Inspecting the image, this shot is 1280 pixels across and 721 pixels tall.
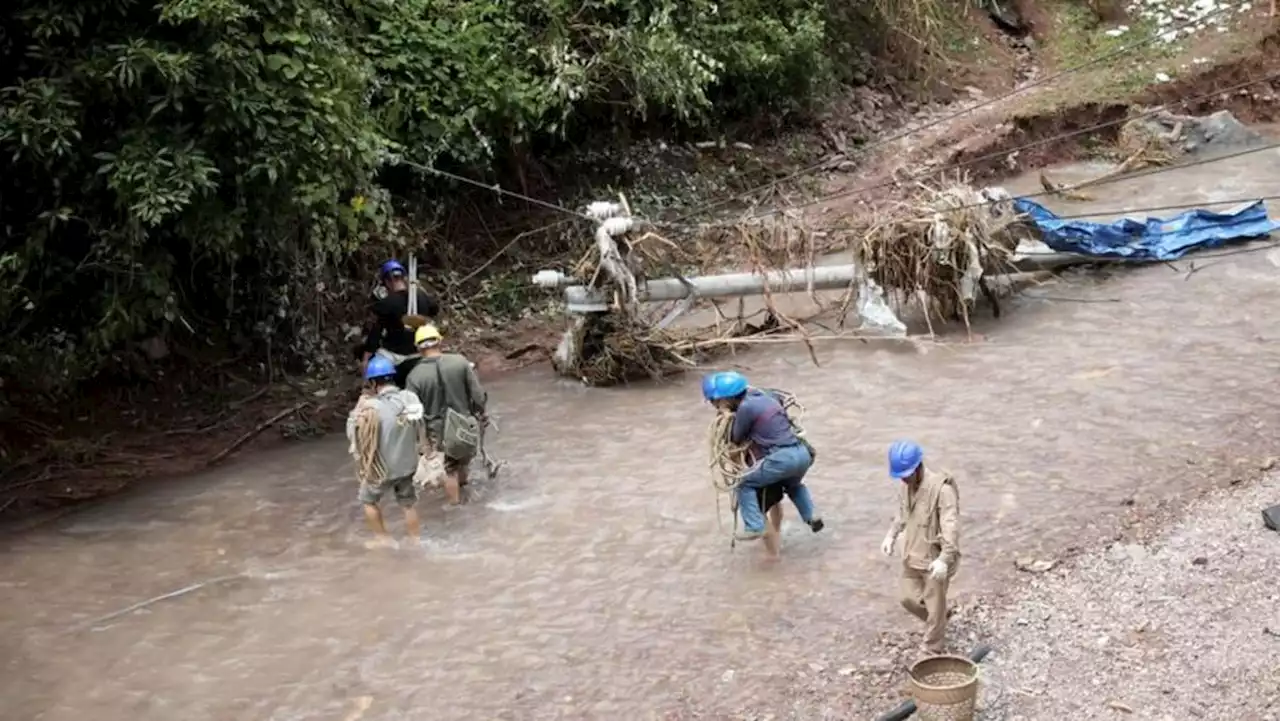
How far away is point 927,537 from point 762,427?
1.64 m

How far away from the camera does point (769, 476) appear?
776cm

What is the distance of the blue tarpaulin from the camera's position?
1367 centimetres

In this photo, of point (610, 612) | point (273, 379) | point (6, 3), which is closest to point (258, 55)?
point (6, 3)

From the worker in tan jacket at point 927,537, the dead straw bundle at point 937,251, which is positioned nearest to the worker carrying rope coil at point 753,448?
the worker in tan jacket at point 927,537

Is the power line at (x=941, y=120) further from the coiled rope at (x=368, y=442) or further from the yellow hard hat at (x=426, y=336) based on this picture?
the coiled rope at (x=368, y=442)

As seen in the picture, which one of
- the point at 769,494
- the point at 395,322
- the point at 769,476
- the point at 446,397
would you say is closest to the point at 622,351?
the point at 395,322

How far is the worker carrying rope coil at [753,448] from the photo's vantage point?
7.77 meters

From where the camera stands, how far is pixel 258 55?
9125mm

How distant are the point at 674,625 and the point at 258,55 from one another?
5188 millimetres

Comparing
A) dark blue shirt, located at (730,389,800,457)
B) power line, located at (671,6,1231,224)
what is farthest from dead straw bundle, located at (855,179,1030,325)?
dark blue shirt, located at (730,389,800,457)

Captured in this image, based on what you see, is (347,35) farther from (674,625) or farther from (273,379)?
(674,625)

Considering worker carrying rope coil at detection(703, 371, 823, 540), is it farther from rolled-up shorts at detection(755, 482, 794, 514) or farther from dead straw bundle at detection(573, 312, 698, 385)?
dead straw bundle at detection(573, 312, 698, 385)

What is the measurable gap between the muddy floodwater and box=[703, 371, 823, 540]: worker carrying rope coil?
1.47 ft

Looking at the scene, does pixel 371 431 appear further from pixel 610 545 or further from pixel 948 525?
pixel 948 525
